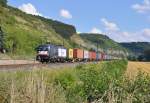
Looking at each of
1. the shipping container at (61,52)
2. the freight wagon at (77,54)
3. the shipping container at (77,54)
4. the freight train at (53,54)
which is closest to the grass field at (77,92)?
the freight train at (53,54)

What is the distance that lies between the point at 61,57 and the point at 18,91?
201 feet

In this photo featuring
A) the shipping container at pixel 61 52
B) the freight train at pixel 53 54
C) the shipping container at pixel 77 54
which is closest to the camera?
the freight train at pixel 53 54

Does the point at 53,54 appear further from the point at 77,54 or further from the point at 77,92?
the point at 77,92

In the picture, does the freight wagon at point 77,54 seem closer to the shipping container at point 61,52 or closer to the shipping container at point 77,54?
the shipping container at point 77,54

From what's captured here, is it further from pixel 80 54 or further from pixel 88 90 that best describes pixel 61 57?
pixel 88 90

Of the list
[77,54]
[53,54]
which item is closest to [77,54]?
[77,54]

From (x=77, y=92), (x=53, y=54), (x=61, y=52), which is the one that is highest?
(x=61, y=52)

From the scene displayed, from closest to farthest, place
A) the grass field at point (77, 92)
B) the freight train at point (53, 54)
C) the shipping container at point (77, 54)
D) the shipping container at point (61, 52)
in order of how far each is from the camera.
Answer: the grass field at point (77, 92), the freight train at point (53, 54), the shipping container at point (61, 52), the shipping container at point (77, 54)

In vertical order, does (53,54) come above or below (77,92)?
above

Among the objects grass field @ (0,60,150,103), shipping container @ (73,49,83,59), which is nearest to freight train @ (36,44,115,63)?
shipping container @ (73,49,83,59)

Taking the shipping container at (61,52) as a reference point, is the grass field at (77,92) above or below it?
below

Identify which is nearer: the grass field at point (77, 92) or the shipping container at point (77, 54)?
the grass field at point (77, 92)

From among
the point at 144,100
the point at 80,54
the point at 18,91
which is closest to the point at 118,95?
the point at 144,100

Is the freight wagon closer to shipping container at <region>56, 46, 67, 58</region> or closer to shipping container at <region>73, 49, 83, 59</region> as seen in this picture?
shipping container at <region>73, 49, 83, 59</region>
